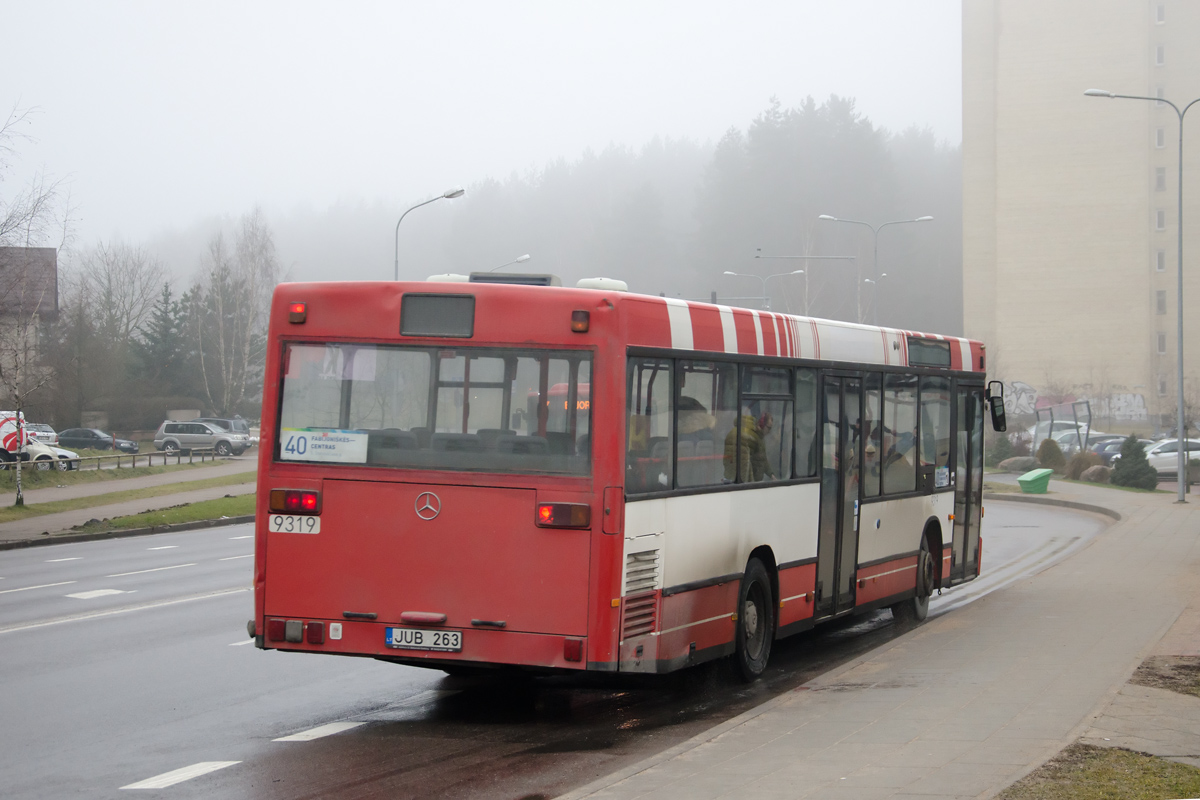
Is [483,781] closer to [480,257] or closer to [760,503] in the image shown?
[760,503]

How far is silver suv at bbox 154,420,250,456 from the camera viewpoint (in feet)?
210

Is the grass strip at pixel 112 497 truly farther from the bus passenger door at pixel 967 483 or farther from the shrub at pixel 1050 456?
the shrub at pixel 1050 456

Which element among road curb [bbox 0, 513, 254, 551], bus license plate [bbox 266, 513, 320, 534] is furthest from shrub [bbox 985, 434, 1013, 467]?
bus license plate [bbox 266, 513, 320, 534]

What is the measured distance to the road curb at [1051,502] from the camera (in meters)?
31.1

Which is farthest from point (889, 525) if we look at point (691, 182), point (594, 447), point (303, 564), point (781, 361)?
point (691, 182)

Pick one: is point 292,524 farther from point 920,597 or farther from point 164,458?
point 164,458

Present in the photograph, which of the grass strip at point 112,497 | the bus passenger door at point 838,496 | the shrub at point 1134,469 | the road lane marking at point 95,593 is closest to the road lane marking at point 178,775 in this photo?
the bus passenger door at point 838,496

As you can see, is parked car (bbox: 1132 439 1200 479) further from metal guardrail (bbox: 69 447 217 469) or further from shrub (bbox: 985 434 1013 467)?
metal guardrail (bbox: 69 447 217 469)

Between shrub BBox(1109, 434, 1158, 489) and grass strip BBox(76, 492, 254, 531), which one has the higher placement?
shrub BBox(1109, 434, 1158, 489)

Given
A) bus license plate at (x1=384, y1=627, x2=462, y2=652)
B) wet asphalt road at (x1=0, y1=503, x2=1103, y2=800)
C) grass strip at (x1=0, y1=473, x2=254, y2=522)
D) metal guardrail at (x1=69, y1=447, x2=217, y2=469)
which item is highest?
bus license plate at (x1=384, y1=627, x2=462, y2=652)

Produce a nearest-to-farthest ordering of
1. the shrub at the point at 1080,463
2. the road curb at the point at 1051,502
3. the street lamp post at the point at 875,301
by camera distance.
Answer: the road curb at the point at 1051,502 → the shrub at the point at 1080,463 → the street lamp post at the point at 875,301

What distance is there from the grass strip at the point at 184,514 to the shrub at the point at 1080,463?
28704 millimetres

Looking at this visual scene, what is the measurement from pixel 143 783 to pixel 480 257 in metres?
131

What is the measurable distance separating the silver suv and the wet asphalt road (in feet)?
166
